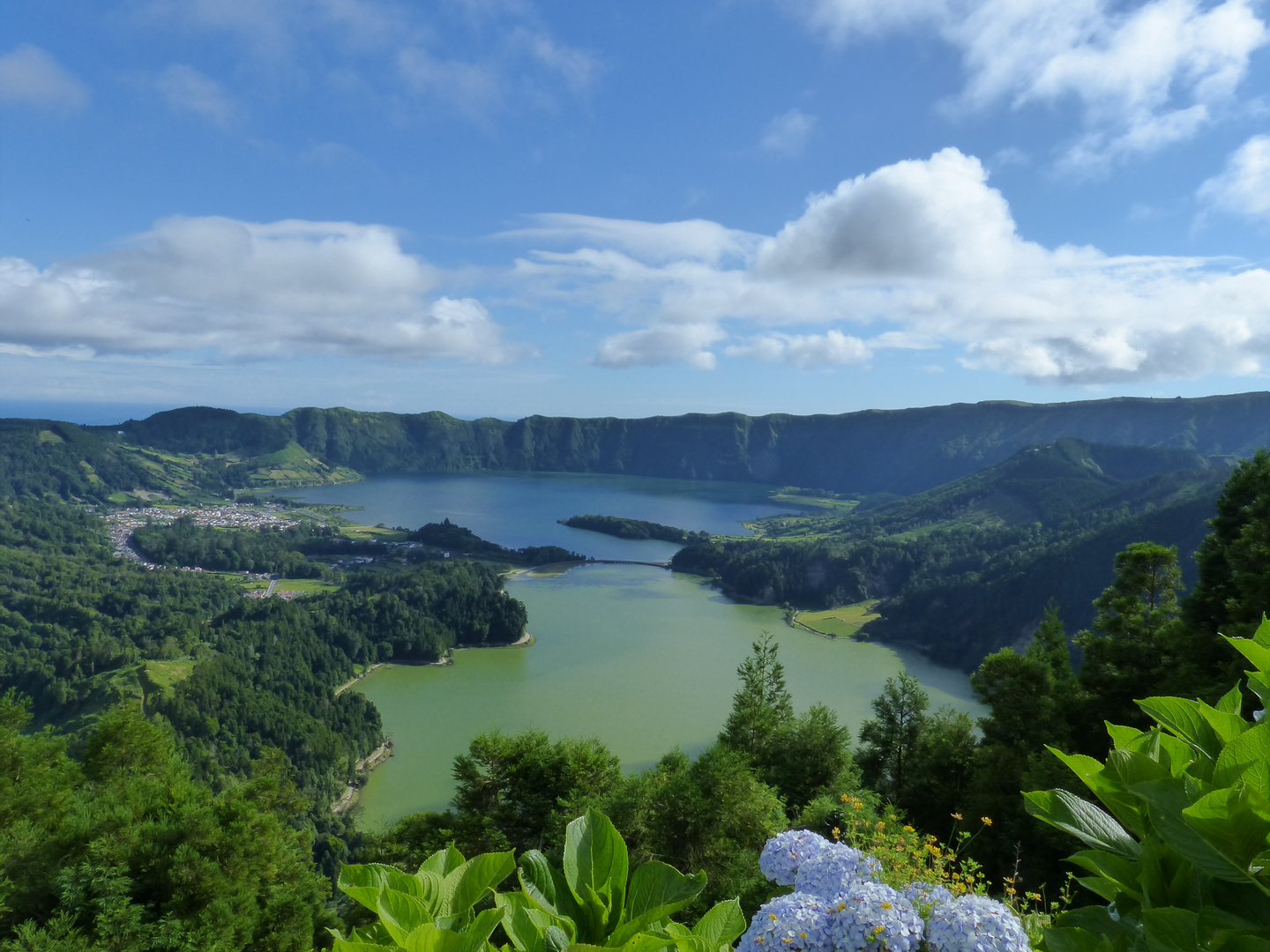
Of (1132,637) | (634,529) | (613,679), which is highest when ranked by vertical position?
(1132,637)

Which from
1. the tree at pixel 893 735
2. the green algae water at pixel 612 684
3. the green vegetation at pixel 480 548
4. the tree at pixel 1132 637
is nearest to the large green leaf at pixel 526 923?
the tree at pixel 1132 637

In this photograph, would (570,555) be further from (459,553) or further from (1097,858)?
(1097,858)

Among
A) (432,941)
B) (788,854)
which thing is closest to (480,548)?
(788,854)

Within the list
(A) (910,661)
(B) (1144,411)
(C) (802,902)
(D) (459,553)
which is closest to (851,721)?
(A) (910,661)

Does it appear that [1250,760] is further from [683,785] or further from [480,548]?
[480,548]

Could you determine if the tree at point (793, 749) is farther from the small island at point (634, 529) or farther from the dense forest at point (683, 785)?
the small island at point (634, 529)

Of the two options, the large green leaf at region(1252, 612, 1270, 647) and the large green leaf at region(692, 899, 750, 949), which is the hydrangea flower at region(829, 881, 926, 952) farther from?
the large green leaf at region(1252, 612, 1270, 647)
